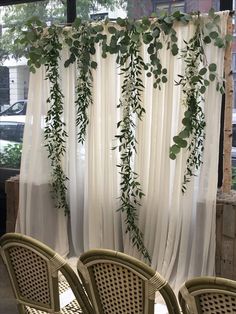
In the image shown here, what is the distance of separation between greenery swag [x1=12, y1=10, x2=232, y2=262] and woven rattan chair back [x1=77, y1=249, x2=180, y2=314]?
1313 millimetres

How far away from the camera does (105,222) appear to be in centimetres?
318

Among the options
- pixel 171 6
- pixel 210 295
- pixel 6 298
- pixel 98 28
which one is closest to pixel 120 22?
pixel 98 28

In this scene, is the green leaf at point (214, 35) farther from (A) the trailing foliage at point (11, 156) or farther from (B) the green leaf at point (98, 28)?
(A) the trailing foliage at point (11, 156)

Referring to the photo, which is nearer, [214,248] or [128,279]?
[128,279]

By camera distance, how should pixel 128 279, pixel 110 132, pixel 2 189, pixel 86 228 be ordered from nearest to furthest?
1. pixel 128 279
2. pixel 110 132
3. pixel 86 228
4. pixel 2 189

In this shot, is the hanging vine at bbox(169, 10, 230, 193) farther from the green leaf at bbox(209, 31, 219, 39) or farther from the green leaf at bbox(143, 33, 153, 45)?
the green leaf at bbox(143, 33, 153, 45)

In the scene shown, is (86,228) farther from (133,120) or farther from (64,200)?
(133,120)

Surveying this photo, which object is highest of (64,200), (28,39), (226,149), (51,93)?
(28,39)

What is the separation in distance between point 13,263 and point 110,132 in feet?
4.80

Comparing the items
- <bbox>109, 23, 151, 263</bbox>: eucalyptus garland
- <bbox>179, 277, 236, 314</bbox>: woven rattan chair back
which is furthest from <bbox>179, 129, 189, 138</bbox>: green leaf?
<bbox>179, 277, 236, 314</bbox>: woven rattan chair back

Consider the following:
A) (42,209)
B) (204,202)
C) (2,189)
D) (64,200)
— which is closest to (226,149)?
(204,202)

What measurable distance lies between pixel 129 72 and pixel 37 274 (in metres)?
1.62

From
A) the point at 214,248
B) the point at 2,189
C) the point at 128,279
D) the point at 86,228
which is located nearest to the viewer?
the point at 128,279

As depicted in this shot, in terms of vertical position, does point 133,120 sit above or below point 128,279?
above
